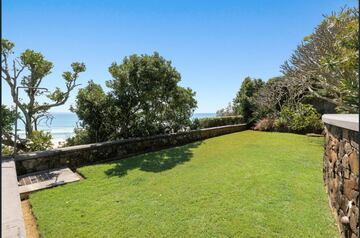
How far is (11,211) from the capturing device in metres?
3.25

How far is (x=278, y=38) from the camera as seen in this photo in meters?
11.8

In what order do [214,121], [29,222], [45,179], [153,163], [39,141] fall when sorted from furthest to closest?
[214,121] → [39,141] → [153,163] → [45,179] → [29,222]

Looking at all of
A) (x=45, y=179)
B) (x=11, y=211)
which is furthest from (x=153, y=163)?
(x=11, y=211)

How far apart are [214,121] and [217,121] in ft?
1.19

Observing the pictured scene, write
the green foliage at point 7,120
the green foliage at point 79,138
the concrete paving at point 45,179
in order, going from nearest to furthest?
the concrete paving at point 45,179, the green foliage at point 7,120, the green foliage at point 79,138

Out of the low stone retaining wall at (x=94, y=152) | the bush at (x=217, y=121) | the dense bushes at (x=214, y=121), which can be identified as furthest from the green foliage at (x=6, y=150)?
the bush at (x=217, y=121)

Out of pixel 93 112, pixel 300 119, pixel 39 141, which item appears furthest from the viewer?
pixel 300 119

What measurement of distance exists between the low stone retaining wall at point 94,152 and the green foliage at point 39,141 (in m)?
0.95

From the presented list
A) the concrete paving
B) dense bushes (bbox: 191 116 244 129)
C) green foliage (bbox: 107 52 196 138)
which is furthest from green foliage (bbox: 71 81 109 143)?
dense bushes (bbox: 191 116 244 129)

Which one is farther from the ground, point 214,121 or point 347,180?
point 214,121

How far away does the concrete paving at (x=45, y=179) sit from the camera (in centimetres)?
560

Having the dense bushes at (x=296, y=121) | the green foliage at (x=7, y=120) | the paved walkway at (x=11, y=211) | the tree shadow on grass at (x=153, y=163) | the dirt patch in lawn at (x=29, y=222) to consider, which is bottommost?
the dirt patch in lawn at (x=29, y=222)

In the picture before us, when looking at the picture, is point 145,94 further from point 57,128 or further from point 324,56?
point 57,128

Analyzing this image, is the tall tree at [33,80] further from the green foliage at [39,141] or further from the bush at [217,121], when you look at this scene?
the bush at [217,121]
